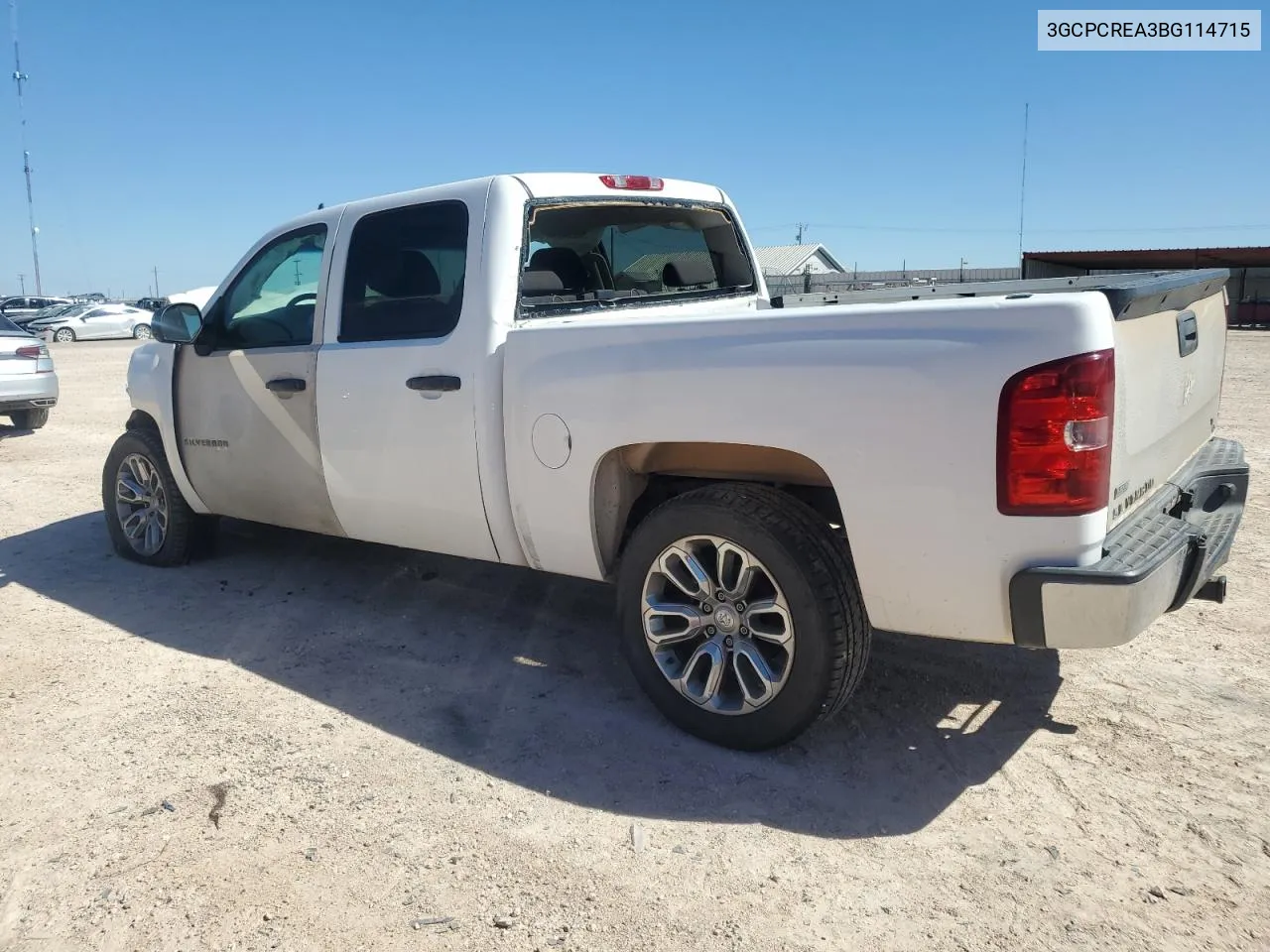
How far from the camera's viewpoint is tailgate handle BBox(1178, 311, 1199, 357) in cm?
332

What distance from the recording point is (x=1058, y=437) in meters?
2.62

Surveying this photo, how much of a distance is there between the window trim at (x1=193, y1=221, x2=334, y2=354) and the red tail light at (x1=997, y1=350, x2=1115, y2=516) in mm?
3164

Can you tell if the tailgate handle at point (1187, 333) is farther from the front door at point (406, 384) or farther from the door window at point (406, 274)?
the door window at point (406, 274)

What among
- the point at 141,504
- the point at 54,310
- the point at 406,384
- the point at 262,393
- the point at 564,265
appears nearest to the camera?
the point at 406,384

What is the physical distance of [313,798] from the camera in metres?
3.17

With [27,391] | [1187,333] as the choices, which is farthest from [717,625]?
[27,391]

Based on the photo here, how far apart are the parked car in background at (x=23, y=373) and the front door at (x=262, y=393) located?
7.06m

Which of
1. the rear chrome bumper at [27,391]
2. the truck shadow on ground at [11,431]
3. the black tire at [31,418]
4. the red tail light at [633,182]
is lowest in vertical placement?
the truck shadow on ground at [11,431]

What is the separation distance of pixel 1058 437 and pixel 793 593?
937 millimetres

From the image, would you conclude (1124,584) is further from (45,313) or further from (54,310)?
(54,310)

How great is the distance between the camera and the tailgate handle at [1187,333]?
10.9ft

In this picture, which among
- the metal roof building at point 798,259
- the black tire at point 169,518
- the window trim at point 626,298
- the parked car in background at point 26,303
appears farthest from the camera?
the parked car in background at point 26,303

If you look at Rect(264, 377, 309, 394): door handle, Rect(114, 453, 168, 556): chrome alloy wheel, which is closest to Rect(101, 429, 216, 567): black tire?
Rect(114, 453, 168, 556): chrome alloy wheel

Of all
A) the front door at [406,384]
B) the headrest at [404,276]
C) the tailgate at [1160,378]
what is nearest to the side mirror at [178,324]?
the front door at [406,384]
